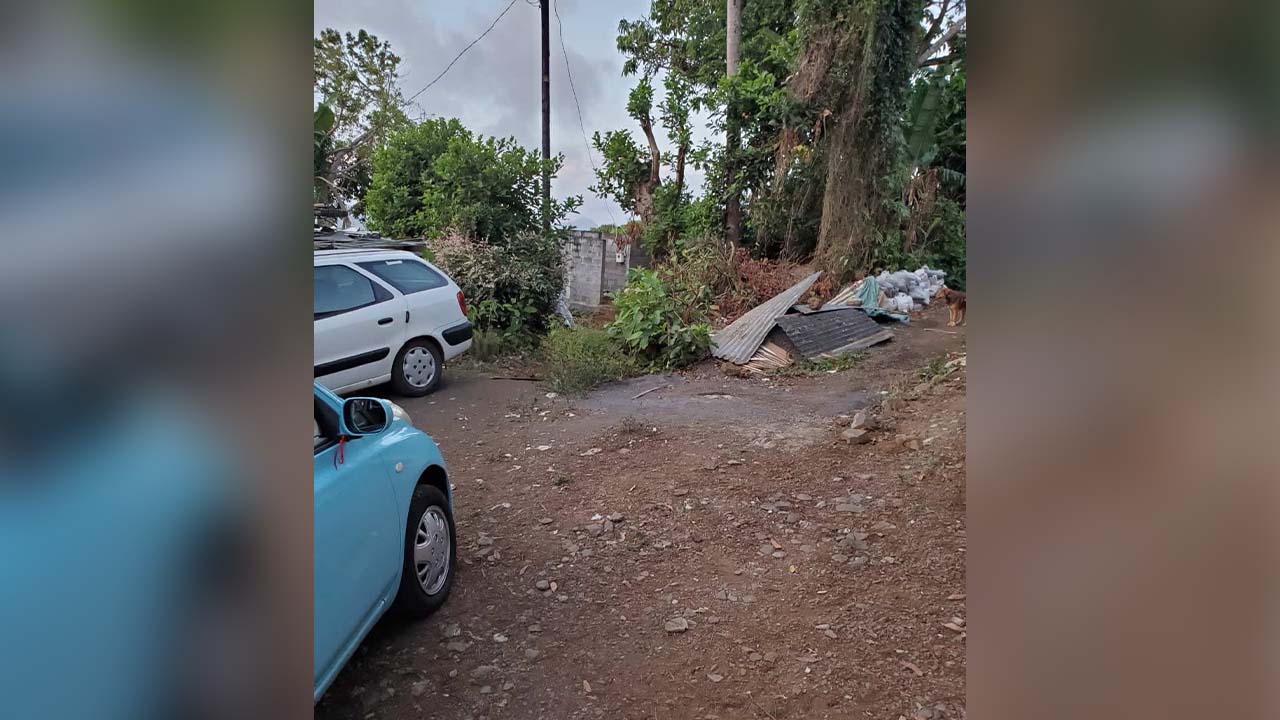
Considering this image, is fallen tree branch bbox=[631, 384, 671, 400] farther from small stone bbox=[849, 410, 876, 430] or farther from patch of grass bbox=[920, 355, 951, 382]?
patch of grass bbox=[920, 355, 951, 382]

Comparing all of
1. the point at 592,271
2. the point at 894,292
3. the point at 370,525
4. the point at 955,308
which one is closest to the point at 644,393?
the point at 370,525

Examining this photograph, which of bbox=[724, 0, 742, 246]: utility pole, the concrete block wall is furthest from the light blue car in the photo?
bbox=[724, 0, 742, 246]: utility pole

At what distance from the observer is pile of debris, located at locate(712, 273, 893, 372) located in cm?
935

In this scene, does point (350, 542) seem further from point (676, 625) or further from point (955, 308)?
point (955, 308)

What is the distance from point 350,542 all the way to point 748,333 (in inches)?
313

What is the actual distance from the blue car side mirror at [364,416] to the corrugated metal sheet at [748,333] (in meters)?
6.72

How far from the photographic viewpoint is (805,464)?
5.46 meters

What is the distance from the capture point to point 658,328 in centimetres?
965

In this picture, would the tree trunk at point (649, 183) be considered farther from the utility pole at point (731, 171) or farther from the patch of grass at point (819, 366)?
the patch of grass at point (819, 366)
